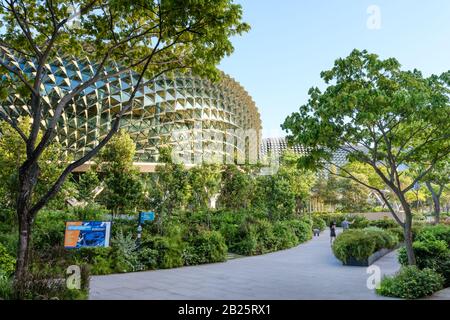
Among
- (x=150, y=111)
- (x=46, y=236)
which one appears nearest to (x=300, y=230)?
(x=46, y=236)

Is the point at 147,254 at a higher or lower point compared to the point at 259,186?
lower

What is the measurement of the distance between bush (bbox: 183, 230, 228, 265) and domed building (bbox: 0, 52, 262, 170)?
22.4m

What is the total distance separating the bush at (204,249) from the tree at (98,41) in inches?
315

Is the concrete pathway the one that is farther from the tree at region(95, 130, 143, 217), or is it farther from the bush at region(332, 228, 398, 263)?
the tree at region(95, 130, 143, 217)

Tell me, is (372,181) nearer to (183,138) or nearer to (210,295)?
(183,138)

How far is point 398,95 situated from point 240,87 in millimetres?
62306

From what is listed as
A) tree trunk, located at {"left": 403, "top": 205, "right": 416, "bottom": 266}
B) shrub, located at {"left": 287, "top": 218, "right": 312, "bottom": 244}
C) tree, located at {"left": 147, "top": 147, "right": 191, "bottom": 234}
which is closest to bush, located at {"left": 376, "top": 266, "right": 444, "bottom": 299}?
tree trunk, located at {"left": 403, "top": 205, "right": 416, "bottom": 266}

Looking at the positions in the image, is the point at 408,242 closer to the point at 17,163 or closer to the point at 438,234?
the point at 438,234

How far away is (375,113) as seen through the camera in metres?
10.2

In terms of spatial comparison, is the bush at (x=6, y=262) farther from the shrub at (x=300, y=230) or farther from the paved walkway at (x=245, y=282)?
the shrub at (x=300, y=230)

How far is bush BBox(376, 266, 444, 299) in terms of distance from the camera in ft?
→ 31.4

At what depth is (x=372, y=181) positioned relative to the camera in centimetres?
5266
